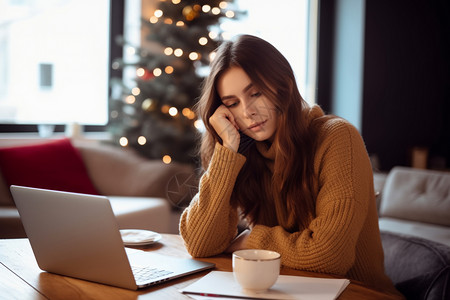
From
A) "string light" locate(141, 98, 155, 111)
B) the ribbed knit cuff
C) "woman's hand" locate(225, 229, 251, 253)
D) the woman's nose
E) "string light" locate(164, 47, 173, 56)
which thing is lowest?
"woman's hand" locate(225, 229, 251, 253)

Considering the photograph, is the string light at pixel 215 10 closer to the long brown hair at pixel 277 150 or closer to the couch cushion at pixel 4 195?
the couch cushion at pixel 4 195

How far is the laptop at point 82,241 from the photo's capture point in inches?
35.6

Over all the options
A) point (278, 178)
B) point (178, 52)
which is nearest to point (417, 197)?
point (178, 52)

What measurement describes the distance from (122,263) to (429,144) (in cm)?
435

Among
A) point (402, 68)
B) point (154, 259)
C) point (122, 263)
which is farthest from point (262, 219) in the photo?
point (402, 68)

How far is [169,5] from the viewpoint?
3520 millimetres

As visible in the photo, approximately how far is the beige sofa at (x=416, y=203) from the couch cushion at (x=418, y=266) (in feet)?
4.52

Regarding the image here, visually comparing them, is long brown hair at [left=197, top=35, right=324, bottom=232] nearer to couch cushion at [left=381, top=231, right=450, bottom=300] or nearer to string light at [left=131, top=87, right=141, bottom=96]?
couch cushion at [left=381, top=231, right=450, bottom=300]

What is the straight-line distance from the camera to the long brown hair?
1360mm

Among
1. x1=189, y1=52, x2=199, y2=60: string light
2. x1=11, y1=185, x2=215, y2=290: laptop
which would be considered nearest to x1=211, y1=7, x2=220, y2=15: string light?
x1=189, y1=52, x2=199, y2=60: string light

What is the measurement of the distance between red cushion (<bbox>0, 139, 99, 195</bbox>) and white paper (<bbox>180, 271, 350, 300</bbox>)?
207cm

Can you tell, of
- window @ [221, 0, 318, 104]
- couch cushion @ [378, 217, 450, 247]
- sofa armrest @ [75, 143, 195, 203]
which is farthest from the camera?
window @ [221, 0, 318, 104]

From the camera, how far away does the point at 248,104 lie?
4.64ft

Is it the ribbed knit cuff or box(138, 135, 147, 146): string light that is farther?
box(138, 135, 147, 146): string light
